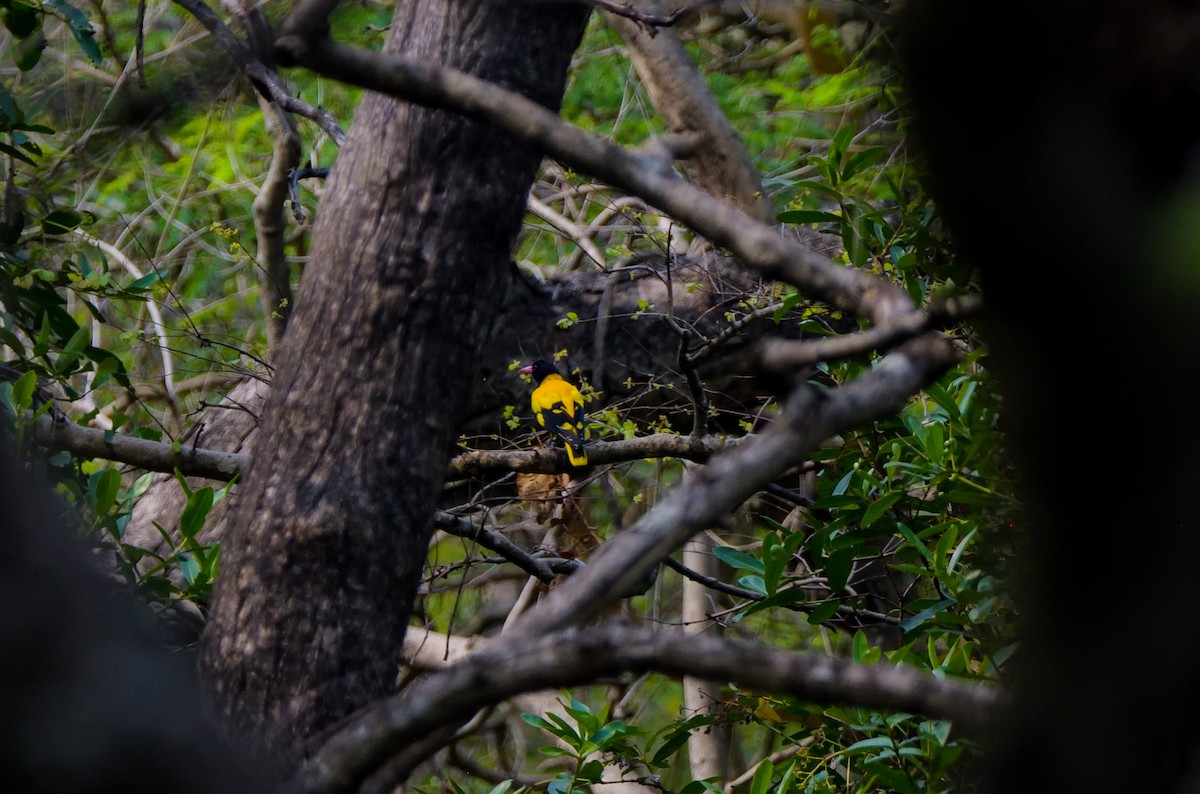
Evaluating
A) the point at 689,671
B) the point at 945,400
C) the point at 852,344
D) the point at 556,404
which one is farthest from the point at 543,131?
the point at 556,404

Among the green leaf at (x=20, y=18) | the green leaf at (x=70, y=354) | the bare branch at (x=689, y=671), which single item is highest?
the green leaf at (x=20, y=18)

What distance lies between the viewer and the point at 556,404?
3758 mm

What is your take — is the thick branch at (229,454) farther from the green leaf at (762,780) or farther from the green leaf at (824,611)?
the green leaf at (762,780)

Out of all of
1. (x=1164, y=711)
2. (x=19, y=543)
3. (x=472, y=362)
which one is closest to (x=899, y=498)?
(x=472, y=362)

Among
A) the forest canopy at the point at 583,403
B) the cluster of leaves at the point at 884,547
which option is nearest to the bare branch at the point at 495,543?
the forest canopy at the point at 583,403

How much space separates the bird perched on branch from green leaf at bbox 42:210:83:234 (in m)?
1.50

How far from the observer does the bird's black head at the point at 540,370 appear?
3857 millimetres

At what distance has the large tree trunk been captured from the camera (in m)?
1.70

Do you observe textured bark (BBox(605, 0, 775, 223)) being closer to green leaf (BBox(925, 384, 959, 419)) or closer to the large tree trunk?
green leaf (BBox(925, 384, 959, 419))

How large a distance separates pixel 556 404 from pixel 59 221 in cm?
171

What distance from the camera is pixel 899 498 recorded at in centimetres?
232

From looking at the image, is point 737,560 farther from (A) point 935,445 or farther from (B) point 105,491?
(B) point 105,491

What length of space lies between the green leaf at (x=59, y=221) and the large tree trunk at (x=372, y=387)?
90 cm

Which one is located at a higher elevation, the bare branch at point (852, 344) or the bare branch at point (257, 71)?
the bare branch at point (257, 71)
